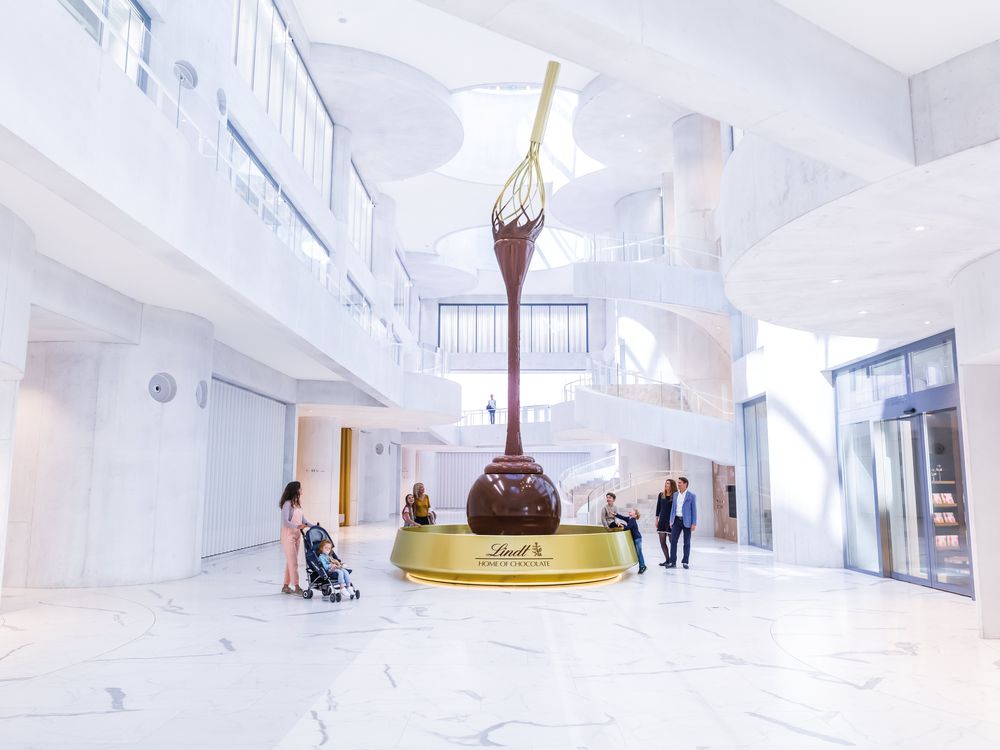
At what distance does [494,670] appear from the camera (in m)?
6.85

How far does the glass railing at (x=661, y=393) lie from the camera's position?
2312cm

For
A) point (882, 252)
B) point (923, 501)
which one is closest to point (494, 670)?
point (882, 252)

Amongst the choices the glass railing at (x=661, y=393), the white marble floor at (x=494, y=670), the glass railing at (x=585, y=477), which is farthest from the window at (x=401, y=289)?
the white marble floor at (x=494, y=670)

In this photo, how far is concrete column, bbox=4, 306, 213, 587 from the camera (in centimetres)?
1209

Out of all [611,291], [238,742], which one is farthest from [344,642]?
[611,291]

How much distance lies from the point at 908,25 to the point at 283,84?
17031 millimetres

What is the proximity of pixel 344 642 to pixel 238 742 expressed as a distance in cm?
315

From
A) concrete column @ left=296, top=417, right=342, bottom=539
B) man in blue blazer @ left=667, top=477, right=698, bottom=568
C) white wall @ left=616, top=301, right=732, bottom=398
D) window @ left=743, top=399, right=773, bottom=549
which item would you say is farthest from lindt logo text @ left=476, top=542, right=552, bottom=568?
concrete column @ left=296, top=417, right=342, bottom=539

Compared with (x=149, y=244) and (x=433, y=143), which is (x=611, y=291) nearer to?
(x=433, y=143)

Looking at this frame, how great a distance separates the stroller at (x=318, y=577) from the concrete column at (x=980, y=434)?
7448mm

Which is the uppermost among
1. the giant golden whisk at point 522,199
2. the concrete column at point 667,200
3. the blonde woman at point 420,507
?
the concrete column at point 667,200

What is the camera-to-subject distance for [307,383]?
74.4 ft

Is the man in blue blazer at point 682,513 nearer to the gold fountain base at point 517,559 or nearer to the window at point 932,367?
the gold fountain base at point 517,559

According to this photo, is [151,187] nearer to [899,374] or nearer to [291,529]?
[291,529]
